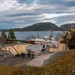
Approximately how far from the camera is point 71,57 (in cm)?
874

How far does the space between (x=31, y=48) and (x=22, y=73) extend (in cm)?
1913

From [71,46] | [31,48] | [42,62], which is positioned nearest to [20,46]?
[31,48]

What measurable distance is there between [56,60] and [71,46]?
49.8 ft

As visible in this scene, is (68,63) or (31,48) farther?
(31,48)

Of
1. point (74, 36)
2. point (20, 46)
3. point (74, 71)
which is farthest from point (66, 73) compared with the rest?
point (20, 46)

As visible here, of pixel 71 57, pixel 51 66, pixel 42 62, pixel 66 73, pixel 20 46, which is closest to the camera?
pixel 66 73

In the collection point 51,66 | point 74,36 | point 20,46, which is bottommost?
point 20,46

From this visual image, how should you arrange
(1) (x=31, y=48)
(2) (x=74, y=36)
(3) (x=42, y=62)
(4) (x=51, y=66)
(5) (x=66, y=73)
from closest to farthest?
(5) (x=66, y=73)
(4) (x=51, y=66)
(3) (x=42, y=62)
(2) (x=74, y=36)
(1) (x=31, y=48)

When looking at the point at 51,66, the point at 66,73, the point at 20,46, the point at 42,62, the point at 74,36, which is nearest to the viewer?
the point at 66,73

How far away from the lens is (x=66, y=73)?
7.55 meters

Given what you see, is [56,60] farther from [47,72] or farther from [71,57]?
[47,72]

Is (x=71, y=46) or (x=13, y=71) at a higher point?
(x=13, y=71)

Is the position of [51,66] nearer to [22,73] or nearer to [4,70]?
[22,73]

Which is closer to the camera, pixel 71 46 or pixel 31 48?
pixel 71 46
